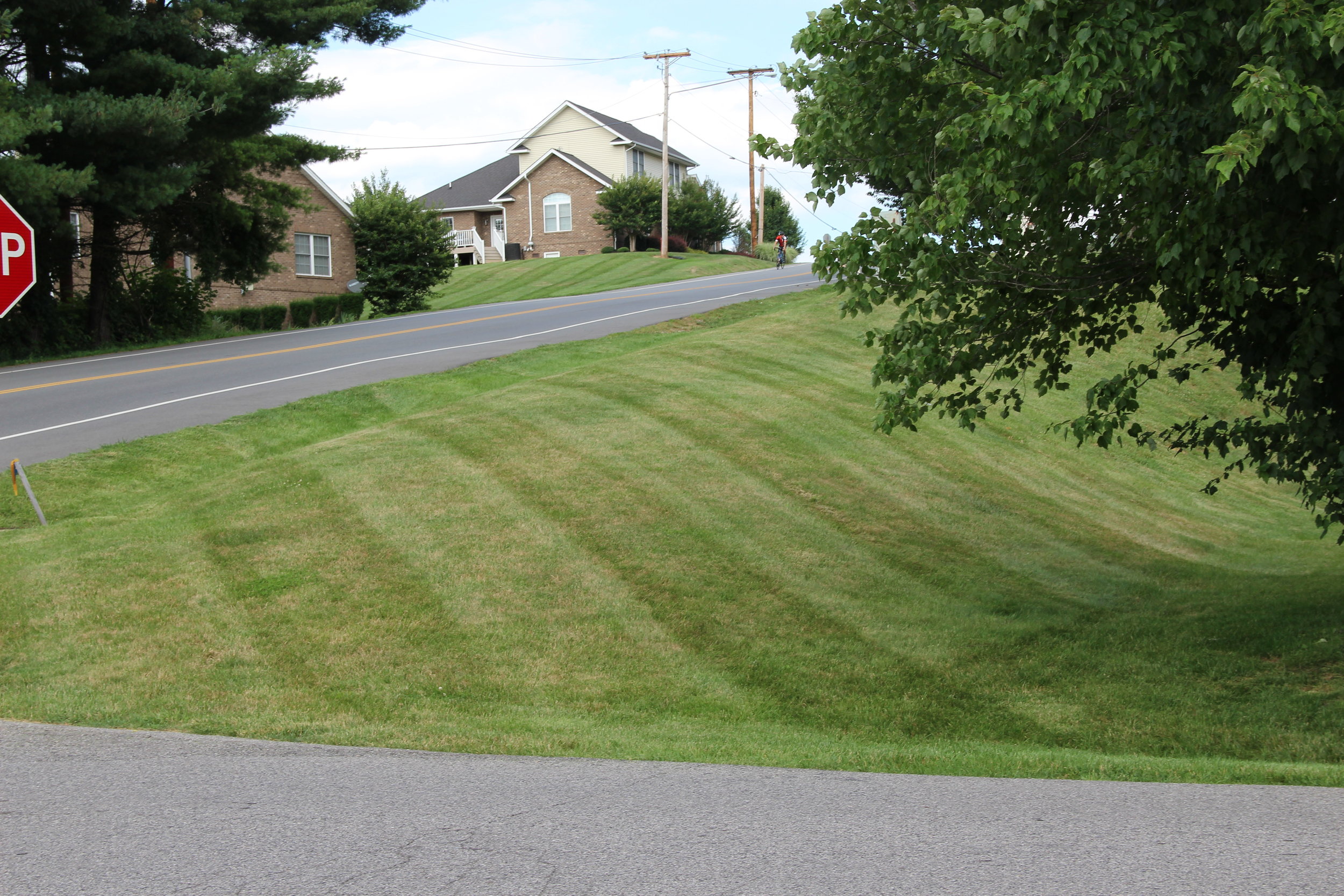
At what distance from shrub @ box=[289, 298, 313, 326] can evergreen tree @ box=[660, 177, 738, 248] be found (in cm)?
2996

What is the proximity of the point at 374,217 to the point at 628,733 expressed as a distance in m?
34.2

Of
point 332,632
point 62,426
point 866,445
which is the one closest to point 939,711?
point 332,632

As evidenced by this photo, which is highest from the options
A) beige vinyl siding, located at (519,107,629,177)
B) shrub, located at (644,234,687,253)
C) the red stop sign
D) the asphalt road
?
beige vinyl siding, located at (519,107,629,177)

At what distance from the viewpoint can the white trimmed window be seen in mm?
42875

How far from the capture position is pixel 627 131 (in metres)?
66.2

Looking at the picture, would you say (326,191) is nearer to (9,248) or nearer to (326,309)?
(326,309)

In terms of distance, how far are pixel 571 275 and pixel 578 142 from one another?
1885cm

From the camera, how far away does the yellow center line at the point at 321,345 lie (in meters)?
19.1

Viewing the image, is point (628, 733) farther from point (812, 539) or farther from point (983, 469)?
point (983, 469)

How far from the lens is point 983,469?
17188mm

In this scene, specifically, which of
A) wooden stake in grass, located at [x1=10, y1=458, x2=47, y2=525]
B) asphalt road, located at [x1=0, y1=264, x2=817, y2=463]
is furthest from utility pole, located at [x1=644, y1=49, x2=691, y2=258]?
wooden stake in grass, located at [x1=10, y1=458, x2=47, y2=525]

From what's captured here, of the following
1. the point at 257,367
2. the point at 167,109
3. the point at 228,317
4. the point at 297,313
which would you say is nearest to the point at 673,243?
the point at 297,313

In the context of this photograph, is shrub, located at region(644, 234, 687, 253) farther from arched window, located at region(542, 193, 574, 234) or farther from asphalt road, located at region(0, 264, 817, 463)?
asphalt road, located at region(0, 264, 817, 463)

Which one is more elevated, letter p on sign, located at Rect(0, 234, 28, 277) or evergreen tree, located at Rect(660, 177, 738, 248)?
evergreen tree, located at Rect(660, 177, 738, 248)
